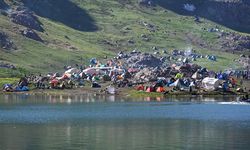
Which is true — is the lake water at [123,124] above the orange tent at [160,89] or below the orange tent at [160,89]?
below

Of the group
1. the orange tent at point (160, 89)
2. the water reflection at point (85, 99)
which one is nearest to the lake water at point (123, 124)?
the water reflection at point (85, 99)

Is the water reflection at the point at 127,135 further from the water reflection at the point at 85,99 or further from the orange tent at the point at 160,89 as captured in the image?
the orange tent at the point at 160,89

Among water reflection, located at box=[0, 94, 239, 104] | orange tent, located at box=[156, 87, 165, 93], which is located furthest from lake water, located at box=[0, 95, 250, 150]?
orange tent, located at box=[156, 87, 165, 93]

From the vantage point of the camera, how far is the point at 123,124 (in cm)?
11538

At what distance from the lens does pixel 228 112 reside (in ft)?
460

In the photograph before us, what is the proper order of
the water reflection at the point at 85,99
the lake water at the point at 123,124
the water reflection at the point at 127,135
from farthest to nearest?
the water reflection at the point at 85,99
the lake water at the point at 123,124
the water reflection at the point at 127,135

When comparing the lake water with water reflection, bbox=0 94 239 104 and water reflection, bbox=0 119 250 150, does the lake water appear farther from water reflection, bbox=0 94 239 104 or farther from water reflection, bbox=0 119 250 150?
water reflection, bbox=0 94 239 104

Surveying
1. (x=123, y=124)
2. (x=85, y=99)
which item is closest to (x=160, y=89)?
(x=85, y=99)

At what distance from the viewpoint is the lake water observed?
87000mm

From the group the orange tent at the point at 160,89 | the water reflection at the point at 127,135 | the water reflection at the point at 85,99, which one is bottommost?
the water reflection at the point at 127,135

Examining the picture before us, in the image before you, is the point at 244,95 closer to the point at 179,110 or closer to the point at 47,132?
the point at 179,110

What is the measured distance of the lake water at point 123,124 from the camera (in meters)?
87.0

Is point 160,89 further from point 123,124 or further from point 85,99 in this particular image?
point 123,124

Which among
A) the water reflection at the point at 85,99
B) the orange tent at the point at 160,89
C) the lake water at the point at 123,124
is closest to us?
the lake water at the point at 123,124
